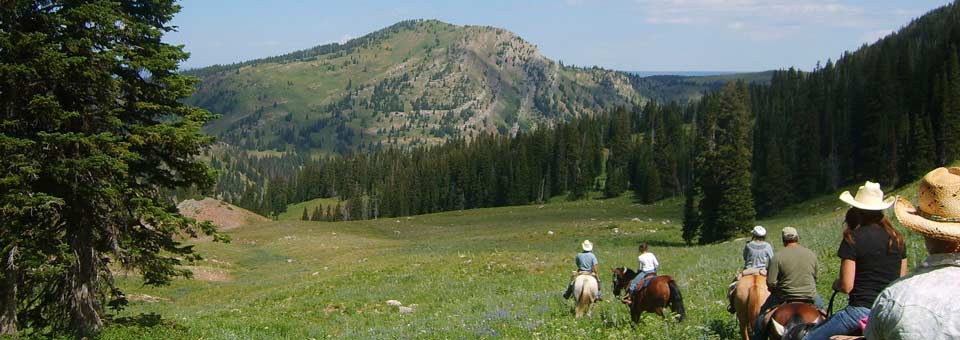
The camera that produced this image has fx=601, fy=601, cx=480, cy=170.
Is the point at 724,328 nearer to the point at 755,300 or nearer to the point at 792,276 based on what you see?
the point at 755,300

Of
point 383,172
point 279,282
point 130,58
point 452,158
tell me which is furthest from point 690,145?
point 130,58

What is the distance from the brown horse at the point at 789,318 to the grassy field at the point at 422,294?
160 centimetres

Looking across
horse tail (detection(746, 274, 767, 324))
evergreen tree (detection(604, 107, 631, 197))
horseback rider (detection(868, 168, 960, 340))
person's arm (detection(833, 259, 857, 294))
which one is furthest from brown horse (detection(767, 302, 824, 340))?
evergreen tree (detection(604, 107, 631, 197))

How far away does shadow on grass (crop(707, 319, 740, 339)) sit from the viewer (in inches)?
477

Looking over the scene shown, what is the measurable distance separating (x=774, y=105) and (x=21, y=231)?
614ft

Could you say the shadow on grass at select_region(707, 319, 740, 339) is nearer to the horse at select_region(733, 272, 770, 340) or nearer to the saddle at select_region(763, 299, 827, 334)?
the horse at select_region(733, 272, 770, 340)

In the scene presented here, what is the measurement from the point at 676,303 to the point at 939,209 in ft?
33.4

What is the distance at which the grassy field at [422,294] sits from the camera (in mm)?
15430

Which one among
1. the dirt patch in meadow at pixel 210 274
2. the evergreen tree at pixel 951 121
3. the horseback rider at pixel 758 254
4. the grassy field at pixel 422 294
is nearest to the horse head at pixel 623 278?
the grassy field at pixel 422 294

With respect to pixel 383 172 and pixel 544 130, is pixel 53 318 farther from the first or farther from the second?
pixel 383 172

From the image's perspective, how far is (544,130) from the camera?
552ft

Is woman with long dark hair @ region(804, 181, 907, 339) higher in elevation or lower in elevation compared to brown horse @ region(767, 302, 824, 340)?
higher

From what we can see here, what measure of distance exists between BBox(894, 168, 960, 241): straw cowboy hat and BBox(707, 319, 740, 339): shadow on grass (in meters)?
8.23

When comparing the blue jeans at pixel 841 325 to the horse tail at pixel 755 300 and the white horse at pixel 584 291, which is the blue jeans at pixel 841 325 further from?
the white horse at pixel 584 291
